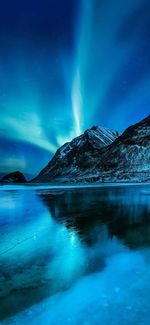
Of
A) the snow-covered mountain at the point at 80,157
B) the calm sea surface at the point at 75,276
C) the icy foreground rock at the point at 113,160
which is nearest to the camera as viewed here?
the calm sea surface at the point at 75,276

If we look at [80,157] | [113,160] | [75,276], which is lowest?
[75,276]

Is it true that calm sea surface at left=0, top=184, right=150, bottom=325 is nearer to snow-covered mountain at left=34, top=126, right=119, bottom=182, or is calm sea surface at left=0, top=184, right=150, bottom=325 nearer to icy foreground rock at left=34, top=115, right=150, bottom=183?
icy foreground rock at left=34, top=115, right=150, bottom=183

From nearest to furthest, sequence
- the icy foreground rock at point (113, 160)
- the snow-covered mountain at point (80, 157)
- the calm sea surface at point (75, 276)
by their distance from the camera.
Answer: the calm sea surface at point (75, 276), the icy foreground rock at point (113, 160), the snow-covered mountain at point (80, 157)

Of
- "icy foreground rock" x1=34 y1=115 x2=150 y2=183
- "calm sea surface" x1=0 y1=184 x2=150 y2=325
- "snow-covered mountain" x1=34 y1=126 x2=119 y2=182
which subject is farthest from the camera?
"snow-covered mountain" x1=34 y1=126 x2=119 y2=182

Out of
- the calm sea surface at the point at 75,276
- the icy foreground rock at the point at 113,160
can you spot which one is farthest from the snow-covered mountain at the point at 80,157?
the calm sea surface at the point at 75,276

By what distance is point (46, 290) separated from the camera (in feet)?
13.2

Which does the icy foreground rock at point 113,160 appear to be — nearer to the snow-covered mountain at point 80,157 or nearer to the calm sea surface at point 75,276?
the snow-covered mountain at point 80,157

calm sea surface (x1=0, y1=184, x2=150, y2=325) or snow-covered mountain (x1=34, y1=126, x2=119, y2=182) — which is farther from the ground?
snow-covered mountain (x1=34, y1=126, x2=119, y2=182)

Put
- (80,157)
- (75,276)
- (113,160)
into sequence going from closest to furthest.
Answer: (75,276)
(113,160)
(80,157)

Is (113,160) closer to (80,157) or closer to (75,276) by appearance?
(80,157)

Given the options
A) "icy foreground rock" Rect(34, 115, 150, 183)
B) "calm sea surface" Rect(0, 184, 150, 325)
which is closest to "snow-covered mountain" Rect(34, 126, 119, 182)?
"icy foreground rock" Rect(34, 115, 150, 183)

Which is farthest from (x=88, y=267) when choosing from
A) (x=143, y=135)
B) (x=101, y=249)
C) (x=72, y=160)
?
(x=72, y=160)

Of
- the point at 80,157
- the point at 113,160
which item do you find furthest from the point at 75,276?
the point at 80,157

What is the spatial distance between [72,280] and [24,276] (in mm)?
1082
